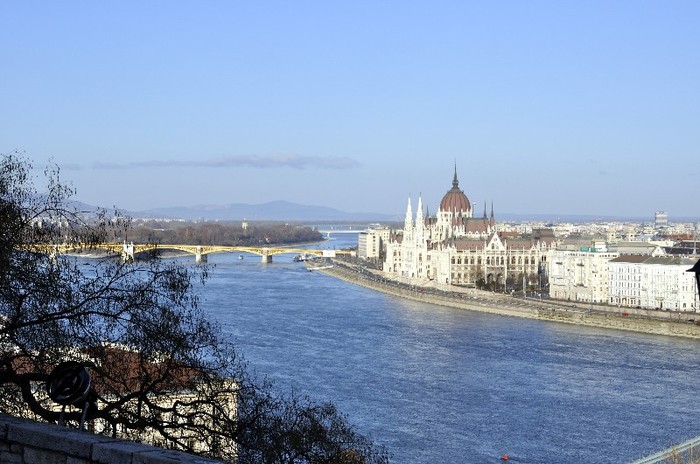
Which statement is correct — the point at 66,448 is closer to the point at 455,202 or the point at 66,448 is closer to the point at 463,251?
the point at 463,251

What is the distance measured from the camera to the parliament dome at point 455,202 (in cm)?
4834

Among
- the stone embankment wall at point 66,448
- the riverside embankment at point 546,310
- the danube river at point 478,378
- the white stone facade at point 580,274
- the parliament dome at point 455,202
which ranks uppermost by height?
the parliament dome at point 455,202

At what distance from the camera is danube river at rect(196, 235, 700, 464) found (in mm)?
11312

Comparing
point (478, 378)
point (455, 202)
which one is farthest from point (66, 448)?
point (455, 202)

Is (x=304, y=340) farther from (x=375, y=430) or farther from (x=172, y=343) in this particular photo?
(x=172, y=343)

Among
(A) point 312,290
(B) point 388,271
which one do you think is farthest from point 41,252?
(B) point 388,271

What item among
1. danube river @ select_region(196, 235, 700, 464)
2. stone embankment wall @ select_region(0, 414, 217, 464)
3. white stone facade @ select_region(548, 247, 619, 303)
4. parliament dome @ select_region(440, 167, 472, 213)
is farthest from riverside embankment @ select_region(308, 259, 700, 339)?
stone embankment wall @ select_region(0, 414, 217, 464)

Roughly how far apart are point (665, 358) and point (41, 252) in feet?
51.4

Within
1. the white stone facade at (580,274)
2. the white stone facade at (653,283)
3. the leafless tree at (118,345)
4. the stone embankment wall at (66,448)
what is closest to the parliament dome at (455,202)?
the white stone facade at (580,274)

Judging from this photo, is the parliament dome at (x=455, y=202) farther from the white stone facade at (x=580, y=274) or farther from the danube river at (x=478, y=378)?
the danube river at (x=478, y=378)

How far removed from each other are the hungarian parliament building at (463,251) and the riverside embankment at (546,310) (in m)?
1.62

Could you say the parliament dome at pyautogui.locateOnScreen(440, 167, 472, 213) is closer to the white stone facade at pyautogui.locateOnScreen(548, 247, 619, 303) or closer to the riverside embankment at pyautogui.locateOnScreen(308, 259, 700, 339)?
the riverside embankment at pyautogui.locateOnScreen(308, 259, 700, 339)

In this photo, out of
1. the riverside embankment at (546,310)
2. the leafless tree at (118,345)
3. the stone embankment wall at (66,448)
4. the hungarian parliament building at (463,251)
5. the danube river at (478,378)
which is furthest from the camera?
the hungarian parliament building at (463,251)

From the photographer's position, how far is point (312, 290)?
33.9m
